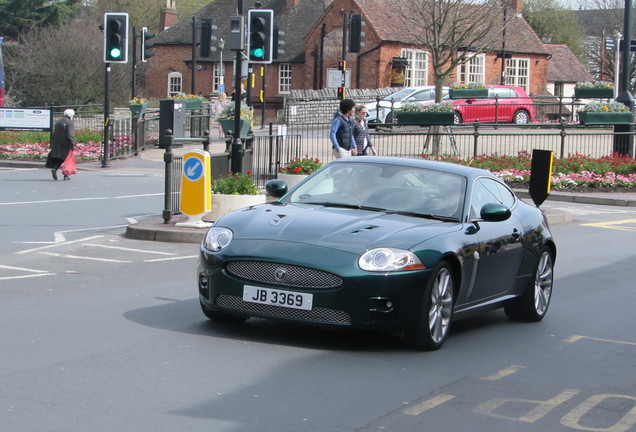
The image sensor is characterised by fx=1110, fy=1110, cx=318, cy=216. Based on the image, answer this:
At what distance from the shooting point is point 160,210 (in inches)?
746

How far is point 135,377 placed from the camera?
6.81 m

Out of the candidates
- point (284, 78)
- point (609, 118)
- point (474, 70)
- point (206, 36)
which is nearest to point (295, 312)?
point (609, 118)

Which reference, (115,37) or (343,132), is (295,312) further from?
(115,37)

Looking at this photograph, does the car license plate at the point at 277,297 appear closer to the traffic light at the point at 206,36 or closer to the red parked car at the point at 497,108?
the traffic light at the point at 206,36

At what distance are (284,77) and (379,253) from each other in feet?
198

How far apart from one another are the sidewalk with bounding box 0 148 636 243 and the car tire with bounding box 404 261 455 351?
21.6 ft

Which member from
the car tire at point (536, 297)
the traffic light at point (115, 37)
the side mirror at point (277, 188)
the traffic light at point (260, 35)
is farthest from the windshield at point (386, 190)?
the traffic light at point (115, 37)

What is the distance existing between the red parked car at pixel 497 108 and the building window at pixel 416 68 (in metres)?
16.9

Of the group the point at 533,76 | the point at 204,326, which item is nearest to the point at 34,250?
the point at 204,326

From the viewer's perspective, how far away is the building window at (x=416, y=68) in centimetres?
6094

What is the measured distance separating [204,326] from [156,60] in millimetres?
67973

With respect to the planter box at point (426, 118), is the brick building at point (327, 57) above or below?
above

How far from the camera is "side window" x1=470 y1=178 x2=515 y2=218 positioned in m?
9.09

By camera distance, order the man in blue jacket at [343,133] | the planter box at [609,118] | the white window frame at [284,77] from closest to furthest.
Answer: the man in blue jacket at [343,133]
the planter box at [609,118]
the white window frame at [284,77]
